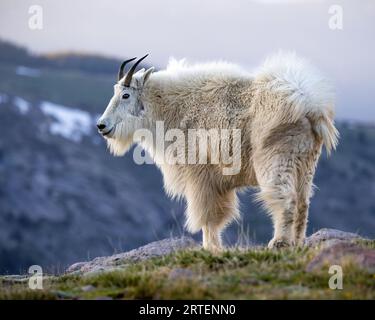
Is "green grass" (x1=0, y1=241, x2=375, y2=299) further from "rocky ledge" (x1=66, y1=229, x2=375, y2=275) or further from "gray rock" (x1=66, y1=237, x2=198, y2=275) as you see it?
"gray rock" (x1=66, y1=237, x2=198, y2=275)

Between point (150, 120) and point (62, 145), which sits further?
point (62, 145)

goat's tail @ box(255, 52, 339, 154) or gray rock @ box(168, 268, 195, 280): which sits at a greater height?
goat's tail @ box(255, 52, 339, 154)

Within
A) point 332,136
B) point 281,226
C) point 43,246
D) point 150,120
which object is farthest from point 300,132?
point 43,246

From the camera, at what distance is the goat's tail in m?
9.75

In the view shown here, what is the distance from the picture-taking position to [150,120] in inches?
451

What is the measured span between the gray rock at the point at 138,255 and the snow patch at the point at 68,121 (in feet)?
323

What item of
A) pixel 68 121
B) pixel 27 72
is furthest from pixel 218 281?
pixel 27 72

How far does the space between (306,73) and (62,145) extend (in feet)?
312

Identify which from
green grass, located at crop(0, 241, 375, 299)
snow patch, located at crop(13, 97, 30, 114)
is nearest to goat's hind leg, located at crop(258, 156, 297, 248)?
green grass, located at crop(0, 241, 375, 299)

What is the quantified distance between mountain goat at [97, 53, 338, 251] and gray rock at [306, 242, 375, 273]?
60.4 inches

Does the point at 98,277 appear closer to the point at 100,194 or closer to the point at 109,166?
the point at 100,194

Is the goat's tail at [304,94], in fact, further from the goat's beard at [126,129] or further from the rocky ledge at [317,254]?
the goat's beard at [126,129]

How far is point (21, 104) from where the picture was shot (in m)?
109

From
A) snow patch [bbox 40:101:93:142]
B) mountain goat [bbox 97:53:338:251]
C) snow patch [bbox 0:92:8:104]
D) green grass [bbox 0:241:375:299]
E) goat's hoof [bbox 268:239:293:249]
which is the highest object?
snow patch [bbox 0:92:8:104]
